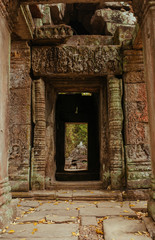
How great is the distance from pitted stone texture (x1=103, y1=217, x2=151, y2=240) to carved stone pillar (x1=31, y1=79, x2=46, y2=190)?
221 centimetres

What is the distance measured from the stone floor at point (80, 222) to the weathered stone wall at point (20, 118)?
667 mm

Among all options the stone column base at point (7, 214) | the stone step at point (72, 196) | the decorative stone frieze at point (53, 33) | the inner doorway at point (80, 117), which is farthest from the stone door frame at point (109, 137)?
the inner doorway at point (80, 117)

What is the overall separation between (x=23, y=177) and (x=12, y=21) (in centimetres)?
318

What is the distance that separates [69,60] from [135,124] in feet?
7.26

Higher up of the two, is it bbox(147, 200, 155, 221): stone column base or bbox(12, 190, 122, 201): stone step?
bbox(147, 200, 155, 221): stone column base

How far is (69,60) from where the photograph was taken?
5.07 m

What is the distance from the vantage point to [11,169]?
475 centimetres

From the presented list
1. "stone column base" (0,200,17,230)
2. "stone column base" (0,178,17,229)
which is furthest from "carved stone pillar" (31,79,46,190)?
"stone column base" (0,178,17,229)

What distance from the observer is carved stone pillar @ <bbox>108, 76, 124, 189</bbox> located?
189 inches

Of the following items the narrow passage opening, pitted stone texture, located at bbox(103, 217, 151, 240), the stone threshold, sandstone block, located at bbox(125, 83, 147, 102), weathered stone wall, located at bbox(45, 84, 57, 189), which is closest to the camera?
pitted stone texture, located at bbox(103, 217, 151, 240)

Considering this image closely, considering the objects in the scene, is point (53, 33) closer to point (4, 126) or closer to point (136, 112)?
point (136, 112)

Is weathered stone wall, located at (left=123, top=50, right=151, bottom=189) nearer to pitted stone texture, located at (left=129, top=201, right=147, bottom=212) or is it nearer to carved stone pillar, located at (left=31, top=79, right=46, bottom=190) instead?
pitted stone texture, located at (left=129, top=201, right=147, bottom=212)

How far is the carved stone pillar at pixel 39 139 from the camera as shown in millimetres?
4843

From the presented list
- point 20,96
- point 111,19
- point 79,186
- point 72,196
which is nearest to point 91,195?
point 72,196
